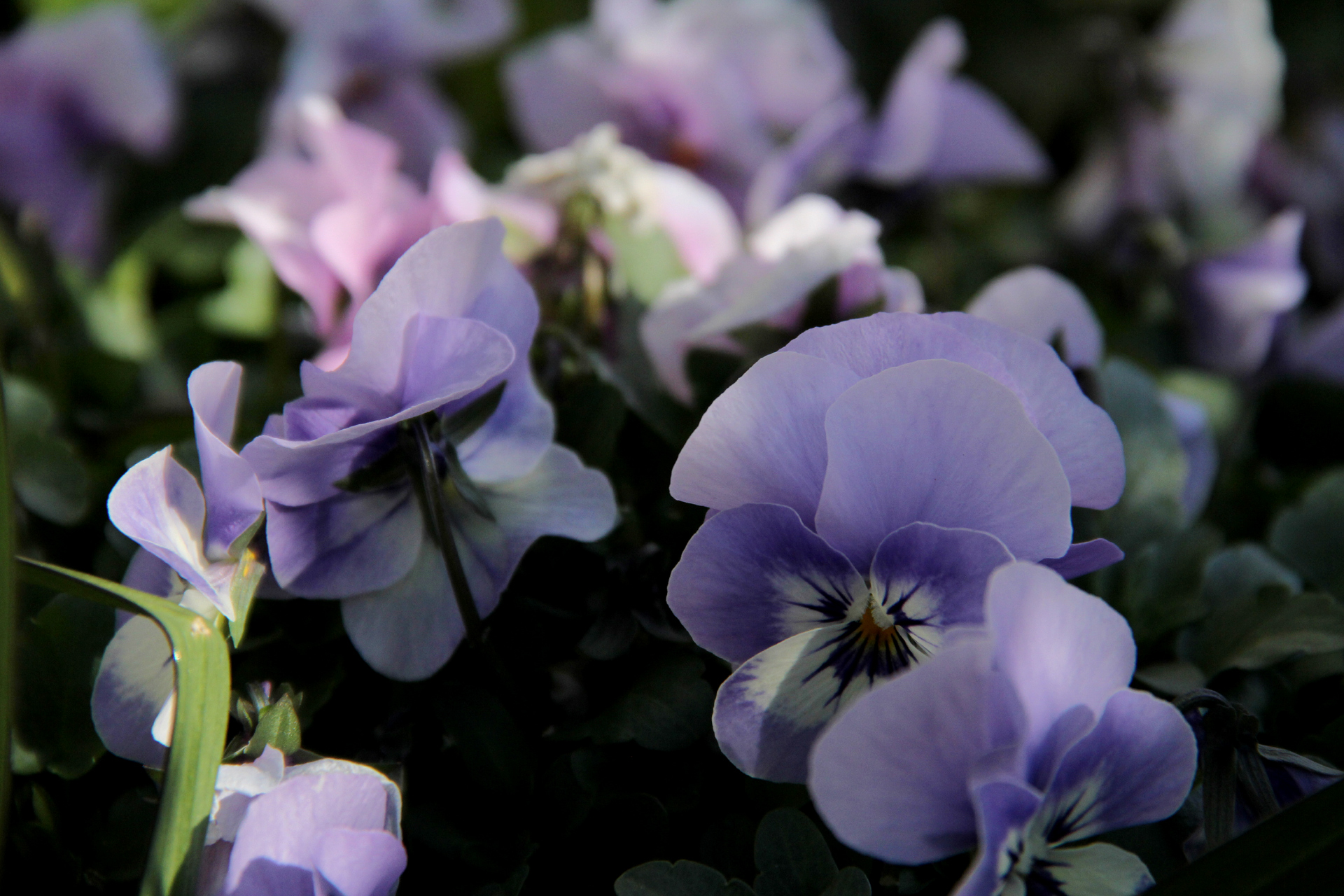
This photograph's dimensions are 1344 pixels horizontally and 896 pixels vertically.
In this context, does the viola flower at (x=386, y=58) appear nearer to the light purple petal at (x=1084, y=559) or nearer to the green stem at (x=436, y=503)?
the green stem at (x=436, y=503)

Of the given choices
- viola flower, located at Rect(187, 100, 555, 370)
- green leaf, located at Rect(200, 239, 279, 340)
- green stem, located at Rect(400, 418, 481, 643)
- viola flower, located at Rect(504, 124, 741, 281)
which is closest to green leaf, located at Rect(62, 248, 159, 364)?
green leaf, located at Rect(200, 239, 279, 340)

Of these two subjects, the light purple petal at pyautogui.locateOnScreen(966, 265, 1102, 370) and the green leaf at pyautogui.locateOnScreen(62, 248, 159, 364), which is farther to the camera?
the green leaf at pyautogui.locateOnScreen(62, 248, 159, 364)

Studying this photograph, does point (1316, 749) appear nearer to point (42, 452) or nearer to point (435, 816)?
point (435, 816)

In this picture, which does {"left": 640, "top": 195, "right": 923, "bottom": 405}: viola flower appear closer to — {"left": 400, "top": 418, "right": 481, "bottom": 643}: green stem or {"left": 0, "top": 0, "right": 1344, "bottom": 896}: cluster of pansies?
{"left": 0, "top": 0, "right": 1344, "bottom": 896}: cluster of pansies

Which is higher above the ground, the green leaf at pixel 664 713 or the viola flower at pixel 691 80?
the viola flower at pixel 691 80

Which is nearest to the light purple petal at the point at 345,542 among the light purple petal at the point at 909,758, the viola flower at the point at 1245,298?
the light purple petal at the point at 909,758

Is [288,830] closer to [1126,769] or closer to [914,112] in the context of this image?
[1126,769]
